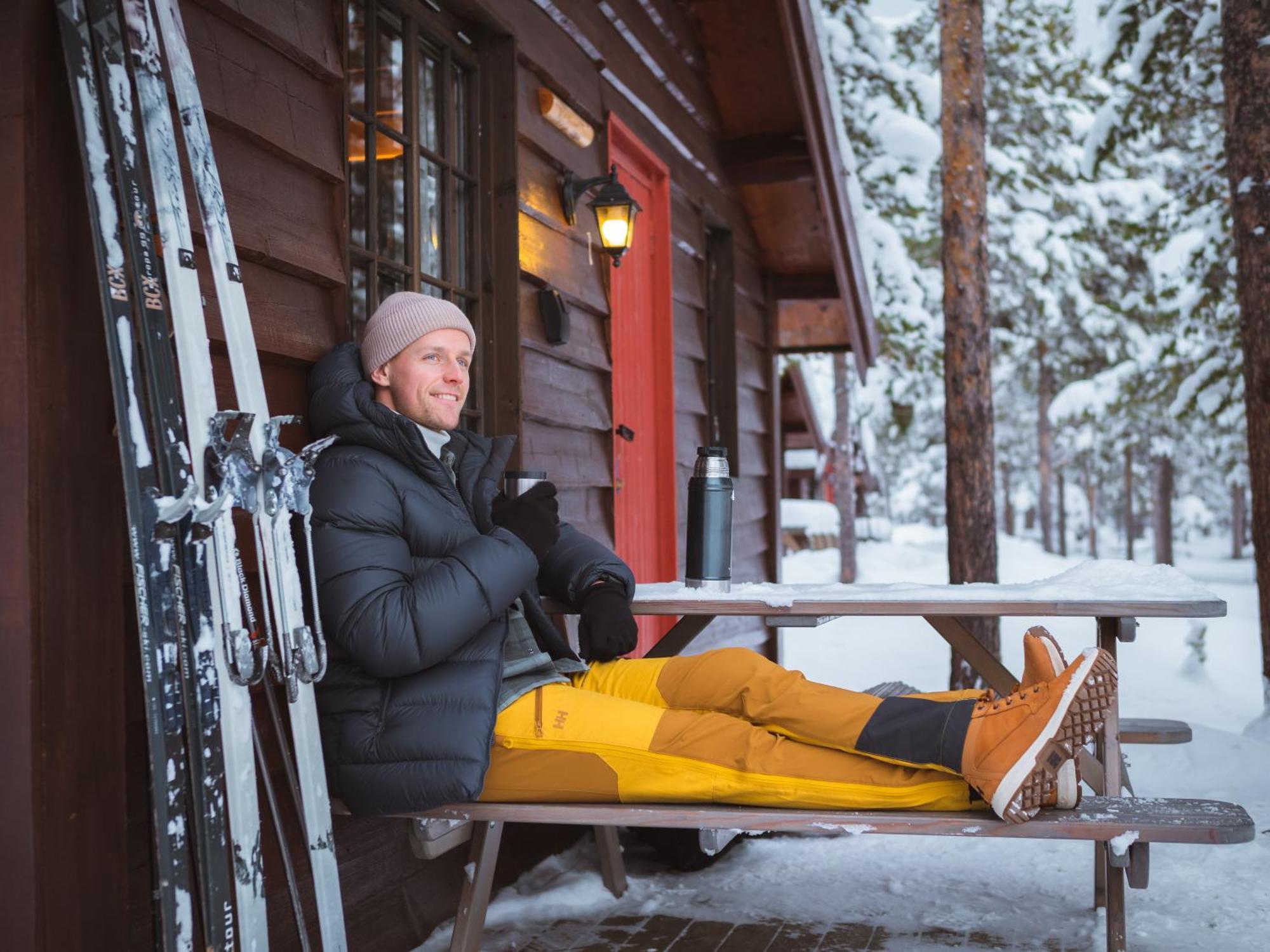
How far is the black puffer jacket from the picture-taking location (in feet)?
7.01

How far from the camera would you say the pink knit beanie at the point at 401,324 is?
2.54 meters

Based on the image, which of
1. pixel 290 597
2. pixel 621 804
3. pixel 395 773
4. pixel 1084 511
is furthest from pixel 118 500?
pixel 1084 511

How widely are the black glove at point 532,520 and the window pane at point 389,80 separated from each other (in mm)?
1285

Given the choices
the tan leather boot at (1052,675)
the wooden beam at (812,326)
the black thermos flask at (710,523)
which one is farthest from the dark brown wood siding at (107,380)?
the wooden beam at (812,326)

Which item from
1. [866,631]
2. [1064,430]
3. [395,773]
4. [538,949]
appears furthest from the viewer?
[1064,430]

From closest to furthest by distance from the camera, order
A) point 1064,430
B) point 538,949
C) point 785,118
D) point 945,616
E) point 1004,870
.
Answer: point 538,949 → point 945,616 → point 1004,870 → point 785,118 → point 1064,430

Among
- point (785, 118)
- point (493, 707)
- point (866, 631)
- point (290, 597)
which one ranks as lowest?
point (866, 631)

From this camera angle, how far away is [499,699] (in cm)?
237

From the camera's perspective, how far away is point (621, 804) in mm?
2334

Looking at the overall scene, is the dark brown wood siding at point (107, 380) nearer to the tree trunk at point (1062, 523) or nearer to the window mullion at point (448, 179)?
the window mullion at point (448, 179)

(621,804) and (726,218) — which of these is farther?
(726,218)

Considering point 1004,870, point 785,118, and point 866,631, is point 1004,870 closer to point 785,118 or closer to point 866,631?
point 785,118

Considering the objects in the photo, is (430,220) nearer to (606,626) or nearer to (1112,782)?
(606,626)

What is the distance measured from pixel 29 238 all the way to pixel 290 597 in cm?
73
